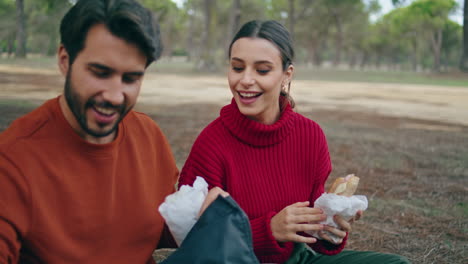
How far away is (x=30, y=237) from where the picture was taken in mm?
1537

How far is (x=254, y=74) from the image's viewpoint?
239cm

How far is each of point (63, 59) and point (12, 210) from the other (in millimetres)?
566

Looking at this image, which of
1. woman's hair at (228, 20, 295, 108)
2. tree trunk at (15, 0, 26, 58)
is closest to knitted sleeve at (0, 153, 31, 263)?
Result: woman's hair at (228, 20, 295, 108)

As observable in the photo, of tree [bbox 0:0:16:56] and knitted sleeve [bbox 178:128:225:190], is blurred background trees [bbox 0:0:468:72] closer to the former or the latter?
tree [bbox 0:0:16:56]

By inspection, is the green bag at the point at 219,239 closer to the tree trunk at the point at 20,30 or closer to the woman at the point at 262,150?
the woman at the point at 262,150

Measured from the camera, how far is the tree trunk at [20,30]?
16.0 m

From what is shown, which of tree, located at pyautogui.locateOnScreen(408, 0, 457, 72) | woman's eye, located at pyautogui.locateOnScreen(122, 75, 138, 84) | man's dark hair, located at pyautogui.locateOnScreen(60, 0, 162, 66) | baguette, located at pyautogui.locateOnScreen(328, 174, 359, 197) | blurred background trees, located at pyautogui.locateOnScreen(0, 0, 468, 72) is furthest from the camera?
tree, located at pyautogui.locateOnScreen(408, 0, 457, 72)

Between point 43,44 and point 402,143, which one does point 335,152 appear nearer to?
point 402,143

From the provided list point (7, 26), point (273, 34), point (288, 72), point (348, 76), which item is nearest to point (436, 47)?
point (348, 76)

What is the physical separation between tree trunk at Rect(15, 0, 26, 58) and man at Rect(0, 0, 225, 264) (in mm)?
15955

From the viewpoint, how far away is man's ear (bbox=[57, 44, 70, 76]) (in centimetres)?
166

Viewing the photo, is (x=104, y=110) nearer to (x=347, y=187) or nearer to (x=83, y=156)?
(x=83, y=156)

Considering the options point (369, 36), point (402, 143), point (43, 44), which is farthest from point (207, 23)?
point (369, 36)

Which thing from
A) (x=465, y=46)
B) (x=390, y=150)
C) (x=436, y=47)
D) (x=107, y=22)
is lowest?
(x=390, y=150)
